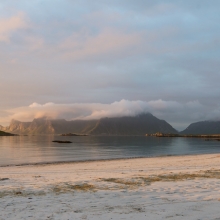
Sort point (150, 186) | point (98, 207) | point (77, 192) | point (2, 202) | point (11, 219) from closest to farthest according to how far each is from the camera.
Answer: point (11, 219)
point (98, 207)
point (2, 202)
point (77, 192)
point (150, 186)

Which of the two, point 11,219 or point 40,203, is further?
point 40,203

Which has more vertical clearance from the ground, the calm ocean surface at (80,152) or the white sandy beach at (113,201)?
the white sandy beach at (113,201)

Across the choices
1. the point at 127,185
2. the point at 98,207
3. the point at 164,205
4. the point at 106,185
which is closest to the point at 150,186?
the point at 127,185

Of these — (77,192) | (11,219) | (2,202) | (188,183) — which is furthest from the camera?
(188,183)

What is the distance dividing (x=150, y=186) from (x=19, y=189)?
7487 mm

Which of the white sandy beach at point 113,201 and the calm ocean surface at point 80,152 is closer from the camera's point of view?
the white sandy beach at point 113,201

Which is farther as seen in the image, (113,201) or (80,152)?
(80,152)

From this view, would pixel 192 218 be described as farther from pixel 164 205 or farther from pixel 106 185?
pixel 106 185

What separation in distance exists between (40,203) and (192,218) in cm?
629

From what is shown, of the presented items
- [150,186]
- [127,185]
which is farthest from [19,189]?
[150,186]

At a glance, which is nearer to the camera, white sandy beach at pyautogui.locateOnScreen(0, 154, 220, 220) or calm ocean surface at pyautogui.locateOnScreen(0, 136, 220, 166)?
white sandy beach at pyautogui.locateOnScreen(0, 154, 220, 220)

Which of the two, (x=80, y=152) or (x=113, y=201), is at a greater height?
(x=113, y=201)

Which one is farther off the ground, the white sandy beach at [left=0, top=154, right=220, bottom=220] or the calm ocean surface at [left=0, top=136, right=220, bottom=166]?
the white sandy beach at [left=0, top=154, right=220, bottom=220]

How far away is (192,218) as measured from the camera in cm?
847
